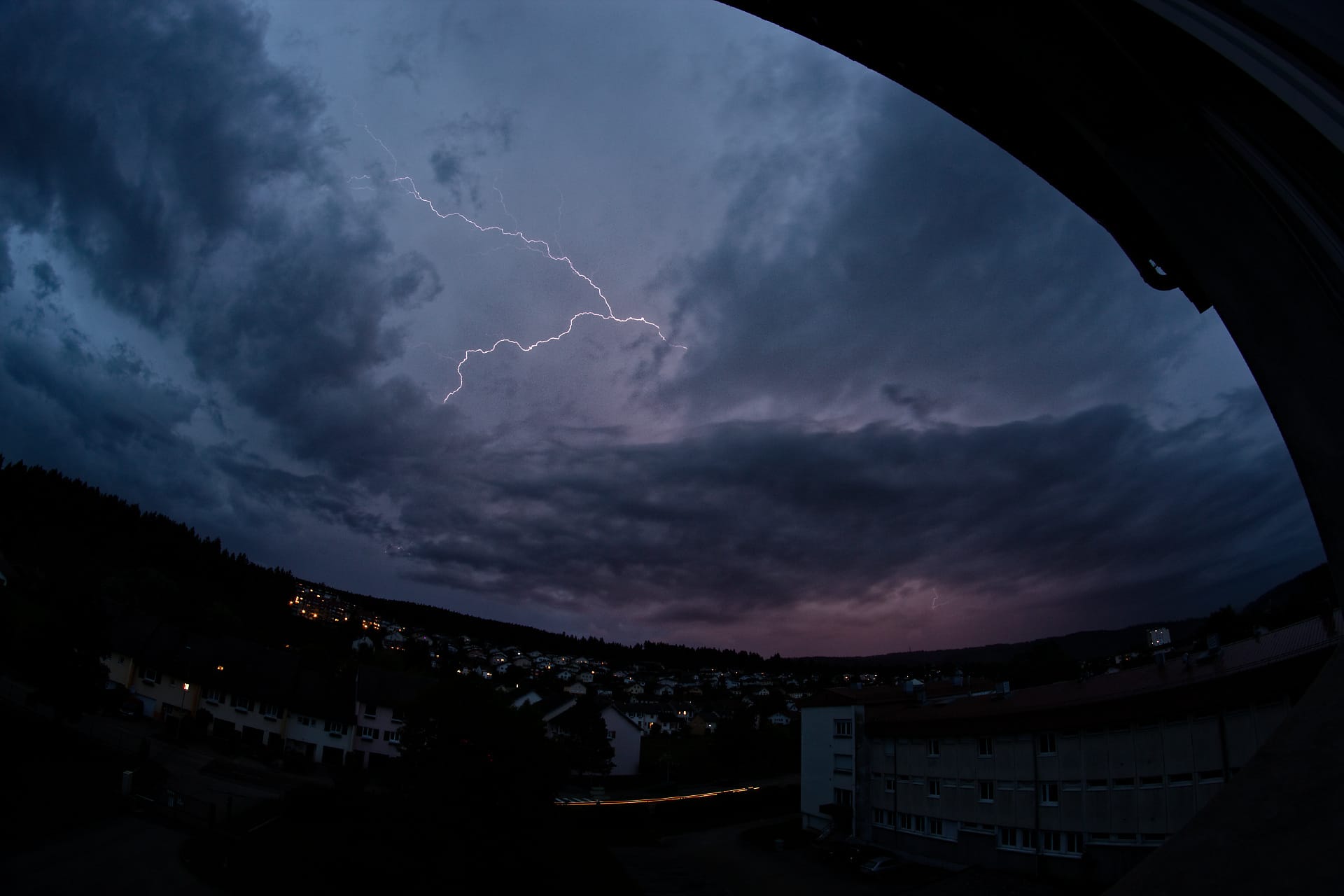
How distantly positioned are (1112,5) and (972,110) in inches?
90.0

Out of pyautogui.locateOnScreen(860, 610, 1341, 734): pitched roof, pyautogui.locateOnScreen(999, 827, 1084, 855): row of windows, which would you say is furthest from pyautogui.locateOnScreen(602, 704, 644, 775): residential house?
pyautogui.locateOnScreen(999, 827, 1084, 855): row of windows

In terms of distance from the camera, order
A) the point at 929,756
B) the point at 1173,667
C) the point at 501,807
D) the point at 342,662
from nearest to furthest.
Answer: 1. the point at 501,807
2. the point at 1173,667
3. the point at 929,756
4. the point at 342,662

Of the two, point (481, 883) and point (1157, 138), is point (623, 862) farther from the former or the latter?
point (1157, 138)

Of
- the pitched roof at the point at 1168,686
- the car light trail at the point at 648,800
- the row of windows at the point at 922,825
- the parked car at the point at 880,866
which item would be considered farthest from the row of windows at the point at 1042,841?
the car light trail at the point at 648,800

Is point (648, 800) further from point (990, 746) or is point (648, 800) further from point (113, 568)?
point (113, 568)

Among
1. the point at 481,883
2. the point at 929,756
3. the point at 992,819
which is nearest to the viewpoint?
the point at 481,883

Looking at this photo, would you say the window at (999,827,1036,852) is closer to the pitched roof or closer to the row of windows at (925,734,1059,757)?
the row of windows at (925,734,1059,757)

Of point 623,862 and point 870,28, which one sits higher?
point 870,28

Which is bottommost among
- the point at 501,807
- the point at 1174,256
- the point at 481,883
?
the point at 481,883

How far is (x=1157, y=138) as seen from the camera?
513 cm

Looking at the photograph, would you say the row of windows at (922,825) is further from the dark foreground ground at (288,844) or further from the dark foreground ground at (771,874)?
the dark foreground ground at (288,844)

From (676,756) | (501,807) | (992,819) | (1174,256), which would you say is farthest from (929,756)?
(676,756)

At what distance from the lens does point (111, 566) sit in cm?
9569

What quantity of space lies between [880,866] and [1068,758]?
954 cm
